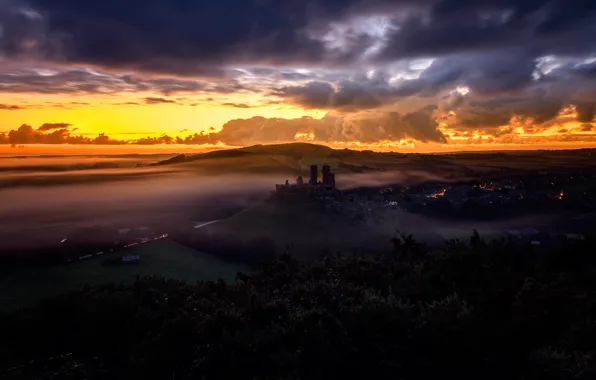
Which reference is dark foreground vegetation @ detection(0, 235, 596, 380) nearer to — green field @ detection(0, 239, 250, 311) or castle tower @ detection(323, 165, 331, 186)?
green field @ detection(0, 239, 250, 311)

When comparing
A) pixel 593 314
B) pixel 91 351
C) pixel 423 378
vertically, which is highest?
pixel 593 314

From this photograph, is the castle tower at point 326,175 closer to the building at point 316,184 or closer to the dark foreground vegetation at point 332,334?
the building at point 316,184

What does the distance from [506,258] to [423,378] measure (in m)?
10.4

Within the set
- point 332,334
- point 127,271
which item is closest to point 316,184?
point 127,271

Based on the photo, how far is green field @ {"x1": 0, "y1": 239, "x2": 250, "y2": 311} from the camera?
42.2 meters

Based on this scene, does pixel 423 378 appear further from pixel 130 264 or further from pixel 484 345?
pixel 130 264

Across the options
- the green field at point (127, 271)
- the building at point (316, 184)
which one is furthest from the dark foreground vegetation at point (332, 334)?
the building at point (316, 184)

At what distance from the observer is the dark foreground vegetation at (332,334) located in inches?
433

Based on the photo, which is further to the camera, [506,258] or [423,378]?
[506,258]

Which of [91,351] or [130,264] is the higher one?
[91,351]

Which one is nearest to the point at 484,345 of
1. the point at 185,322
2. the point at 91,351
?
the point at 185,322

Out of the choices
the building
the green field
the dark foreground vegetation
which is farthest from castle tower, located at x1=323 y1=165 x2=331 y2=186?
the dark foreground vegetation

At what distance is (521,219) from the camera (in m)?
73.8

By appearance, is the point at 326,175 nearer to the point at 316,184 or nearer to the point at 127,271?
the point at 316,184
